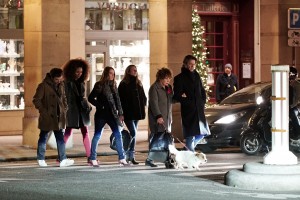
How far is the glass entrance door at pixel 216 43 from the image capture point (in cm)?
2911

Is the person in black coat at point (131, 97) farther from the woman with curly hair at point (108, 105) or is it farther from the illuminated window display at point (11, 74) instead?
the illuminated window display at point (11, 74)

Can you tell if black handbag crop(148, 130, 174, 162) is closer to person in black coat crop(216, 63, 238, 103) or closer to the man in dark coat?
the man in dark coat

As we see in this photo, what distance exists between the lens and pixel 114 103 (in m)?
16.7

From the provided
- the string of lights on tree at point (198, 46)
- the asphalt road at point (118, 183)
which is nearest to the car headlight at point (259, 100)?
the asphalt road at point (118, 183)

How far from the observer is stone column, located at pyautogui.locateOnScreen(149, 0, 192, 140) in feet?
72.8

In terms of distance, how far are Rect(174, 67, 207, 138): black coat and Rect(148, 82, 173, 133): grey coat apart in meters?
0.33

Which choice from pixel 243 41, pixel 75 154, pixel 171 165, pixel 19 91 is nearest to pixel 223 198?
pixel 171 165

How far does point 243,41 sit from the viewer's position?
2911cm

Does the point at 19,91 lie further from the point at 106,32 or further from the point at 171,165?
the point at 171,165

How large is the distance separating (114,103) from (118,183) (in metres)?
2.75

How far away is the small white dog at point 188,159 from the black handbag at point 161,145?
18 centimetres

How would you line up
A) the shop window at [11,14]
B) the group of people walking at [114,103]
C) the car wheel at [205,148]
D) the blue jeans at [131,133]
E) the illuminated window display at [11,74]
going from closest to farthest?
the group of people walking at [114,103] → the blue jeans at [131,133] → the car wheel at [205,148] → the shop window at [11,14] → the illuminated window display at [11,74]

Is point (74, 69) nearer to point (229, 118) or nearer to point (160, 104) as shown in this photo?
point (160, 104)

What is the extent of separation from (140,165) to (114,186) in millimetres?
3230
